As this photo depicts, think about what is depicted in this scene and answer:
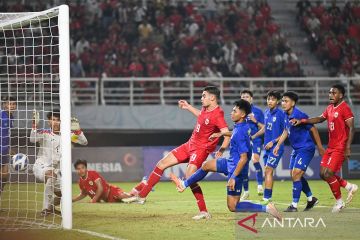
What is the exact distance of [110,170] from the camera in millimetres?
22500

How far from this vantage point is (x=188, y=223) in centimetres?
1087

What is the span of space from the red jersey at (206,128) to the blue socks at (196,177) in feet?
2.91

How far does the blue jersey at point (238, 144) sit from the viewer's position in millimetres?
10516

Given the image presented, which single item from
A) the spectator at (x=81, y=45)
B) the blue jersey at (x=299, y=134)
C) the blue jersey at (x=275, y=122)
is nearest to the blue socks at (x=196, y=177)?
the blue jersey at (x=299, y=134)

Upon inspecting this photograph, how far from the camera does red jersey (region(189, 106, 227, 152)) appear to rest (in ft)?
38.9

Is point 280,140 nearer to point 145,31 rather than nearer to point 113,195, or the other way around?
point 113,195

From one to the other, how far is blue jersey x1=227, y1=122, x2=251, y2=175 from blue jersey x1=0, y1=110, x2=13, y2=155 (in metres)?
3.88

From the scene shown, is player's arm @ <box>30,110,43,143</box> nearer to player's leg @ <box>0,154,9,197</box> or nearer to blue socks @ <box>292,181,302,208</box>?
player's leg @ <box>0,154,9,197</box>

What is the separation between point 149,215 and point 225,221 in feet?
5.10

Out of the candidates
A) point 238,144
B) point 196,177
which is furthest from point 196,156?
point 238,144

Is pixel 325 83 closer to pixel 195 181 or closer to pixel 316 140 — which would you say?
pixel 316 140

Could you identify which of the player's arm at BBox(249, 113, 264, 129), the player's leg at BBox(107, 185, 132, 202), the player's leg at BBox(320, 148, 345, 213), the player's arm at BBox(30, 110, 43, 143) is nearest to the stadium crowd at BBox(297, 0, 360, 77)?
the player's arm at BBox(249, 113, 264, 129)

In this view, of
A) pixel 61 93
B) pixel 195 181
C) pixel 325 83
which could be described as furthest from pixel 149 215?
pixel 325 83

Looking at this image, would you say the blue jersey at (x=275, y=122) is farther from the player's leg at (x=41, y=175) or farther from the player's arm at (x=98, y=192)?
the player's leg at (x=41, y=175)
